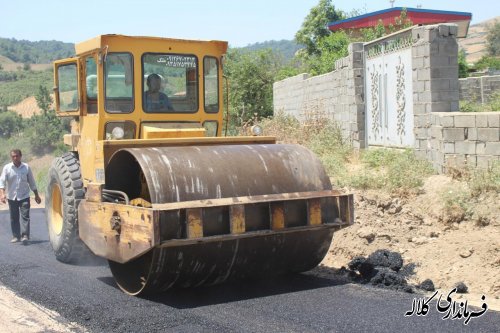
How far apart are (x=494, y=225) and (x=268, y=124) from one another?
10521mm

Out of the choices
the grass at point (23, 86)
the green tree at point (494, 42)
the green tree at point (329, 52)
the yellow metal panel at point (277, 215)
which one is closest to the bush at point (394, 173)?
the yellow metal panel at point (277, 215)

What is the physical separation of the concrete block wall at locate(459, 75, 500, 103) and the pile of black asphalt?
10.6 metres

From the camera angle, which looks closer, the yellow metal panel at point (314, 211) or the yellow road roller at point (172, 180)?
the yellow road roller at point (172, 180)

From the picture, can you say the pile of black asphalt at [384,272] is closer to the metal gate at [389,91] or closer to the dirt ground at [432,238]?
the dirt ground at [432,238]

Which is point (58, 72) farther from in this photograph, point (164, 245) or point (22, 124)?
point (22, 124)

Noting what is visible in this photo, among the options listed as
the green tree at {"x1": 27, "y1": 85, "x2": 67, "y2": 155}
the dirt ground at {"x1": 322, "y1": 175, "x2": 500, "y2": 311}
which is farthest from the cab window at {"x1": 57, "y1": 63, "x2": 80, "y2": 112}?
the green tree at {"x1": 27, "y1": 85, "x2": 67, "y2": 155}

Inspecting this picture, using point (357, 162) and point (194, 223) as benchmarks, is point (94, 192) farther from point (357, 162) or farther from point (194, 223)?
point (357, 162)

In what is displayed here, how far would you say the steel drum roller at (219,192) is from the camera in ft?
20.4

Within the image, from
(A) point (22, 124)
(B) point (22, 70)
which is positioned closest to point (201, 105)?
(A) point (22, 124)

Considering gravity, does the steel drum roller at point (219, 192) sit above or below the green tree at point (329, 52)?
below

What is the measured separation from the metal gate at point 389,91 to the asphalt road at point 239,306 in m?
5.31

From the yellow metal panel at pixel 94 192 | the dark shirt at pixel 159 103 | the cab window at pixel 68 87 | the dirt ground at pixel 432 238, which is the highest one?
the cab window at pixel 68 87

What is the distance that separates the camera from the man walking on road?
1062 cm

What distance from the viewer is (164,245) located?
5.91 m
